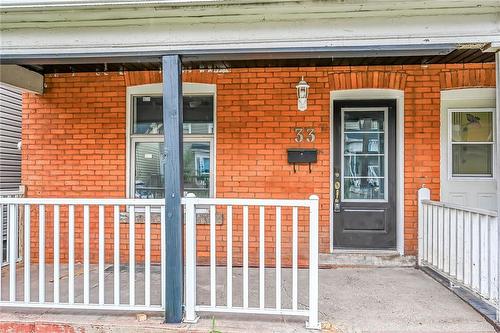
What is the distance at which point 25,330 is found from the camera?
129 inches

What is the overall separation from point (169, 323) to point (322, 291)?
1.68 m

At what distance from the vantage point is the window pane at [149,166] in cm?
532

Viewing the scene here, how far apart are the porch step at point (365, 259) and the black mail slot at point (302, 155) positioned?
1247mm

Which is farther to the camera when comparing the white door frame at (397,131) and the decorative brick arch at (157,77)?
the decorative brick arch at (157,77)

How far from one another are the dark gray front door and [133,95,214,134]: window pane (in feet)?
5.60

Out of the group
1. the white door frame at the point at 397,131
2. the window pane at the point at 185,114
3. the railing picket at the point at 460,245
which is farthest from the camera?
the window pane at the point at 185,114

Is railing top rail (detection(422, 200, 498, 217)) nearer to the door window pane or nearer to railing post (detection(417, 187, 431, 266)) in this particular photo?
railing post (detection(417, 187, 431, 266))

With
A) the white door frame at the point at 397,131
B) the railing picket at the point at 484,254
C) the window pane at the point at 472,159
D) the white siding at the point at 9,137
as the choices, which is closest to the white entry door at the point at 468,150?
the window pane at the point at 472,159

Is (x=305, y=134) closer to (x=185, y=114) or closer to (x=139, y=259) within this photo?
(x=185, y=114)

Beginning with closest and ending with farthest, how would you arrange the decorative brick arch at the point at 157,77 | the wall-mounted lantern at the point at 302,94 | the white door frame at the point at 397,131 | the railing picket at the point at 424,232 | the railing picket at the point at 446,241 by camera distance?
the railing picket at the point at 446,241 → the railing picket at the point at 424,232 → the wall-mounted lantern at the point at 302,94 → the white door frame at the point at 397,131 → the decorative brick arch at the point at 157,77

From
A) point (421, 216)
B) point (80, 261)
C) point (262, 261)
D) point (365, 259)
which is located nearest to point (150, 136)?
point (80, 261)

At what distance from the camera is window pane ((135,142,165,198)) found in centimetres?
532

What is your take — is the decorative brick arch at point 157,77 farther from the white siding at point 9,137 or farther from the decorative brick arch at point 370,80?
the white siding at point 9,137

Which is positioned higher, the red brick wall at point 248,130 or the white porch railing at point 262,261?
the red brick wall at point 248,130
